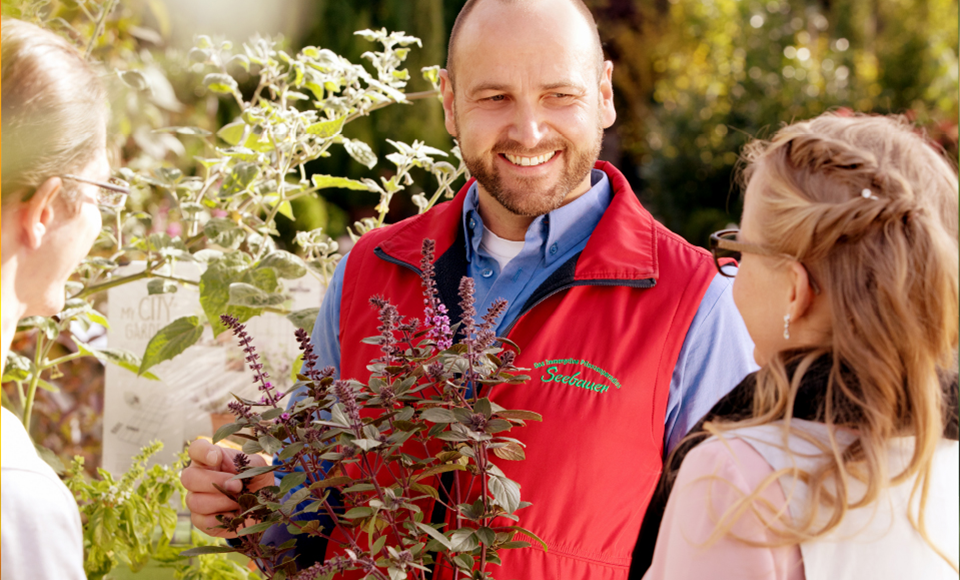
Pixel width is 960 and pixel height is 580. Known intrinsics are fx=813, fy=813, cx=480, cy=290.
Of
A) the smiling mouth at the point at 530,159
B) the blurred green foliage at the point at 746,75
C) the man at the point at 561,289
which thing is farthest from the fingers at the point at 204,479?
the blurred green foliage at the point at 746,75

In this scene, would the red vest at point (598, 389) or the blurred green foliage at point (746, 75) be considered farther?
the blurred green foliage at point (746, 75)

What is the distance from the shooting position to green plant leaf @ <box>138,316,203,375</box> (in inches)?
74.2

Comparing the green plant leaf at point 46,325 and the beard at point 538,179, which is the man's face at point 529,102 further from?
the green plant leaf at point 46,325

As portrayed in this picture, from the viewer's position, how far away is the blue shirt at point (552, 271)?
147cm

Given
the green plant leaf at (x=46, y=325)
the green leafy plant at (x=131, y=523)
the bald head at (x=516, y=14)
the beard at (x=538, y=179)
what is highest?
the bald head at (x=516, y=14)

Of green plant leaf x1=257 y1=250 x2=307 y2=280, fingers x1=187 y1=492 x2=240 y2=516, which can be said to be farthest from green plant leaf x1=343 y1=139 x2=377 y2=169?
fingers x1=187 y1=492 x2=240 y2=516

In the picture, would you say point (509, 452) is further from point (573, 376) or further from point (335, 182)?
point (335, 182)

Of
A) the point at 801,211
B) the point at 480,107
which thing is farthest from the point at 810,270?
the point at 480,107

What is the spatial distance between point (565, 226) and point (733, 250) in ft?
1.81

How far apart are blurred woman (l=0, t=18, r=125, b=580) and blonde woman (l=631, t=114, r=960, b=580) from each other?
2.43ft

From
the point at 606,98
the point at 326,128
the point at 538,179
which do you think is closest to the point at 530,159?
the point at 538,179

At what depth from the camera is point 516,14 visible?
1595 millimetres

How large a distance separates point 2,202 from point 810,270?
1006mm

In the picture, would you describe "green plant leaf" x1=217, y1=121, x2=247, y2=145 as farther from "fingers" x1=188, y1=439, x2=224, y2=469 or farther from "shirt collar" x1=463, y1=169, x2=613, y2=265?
"fingers" x1=188, y1=439, x2=224, y2=469
